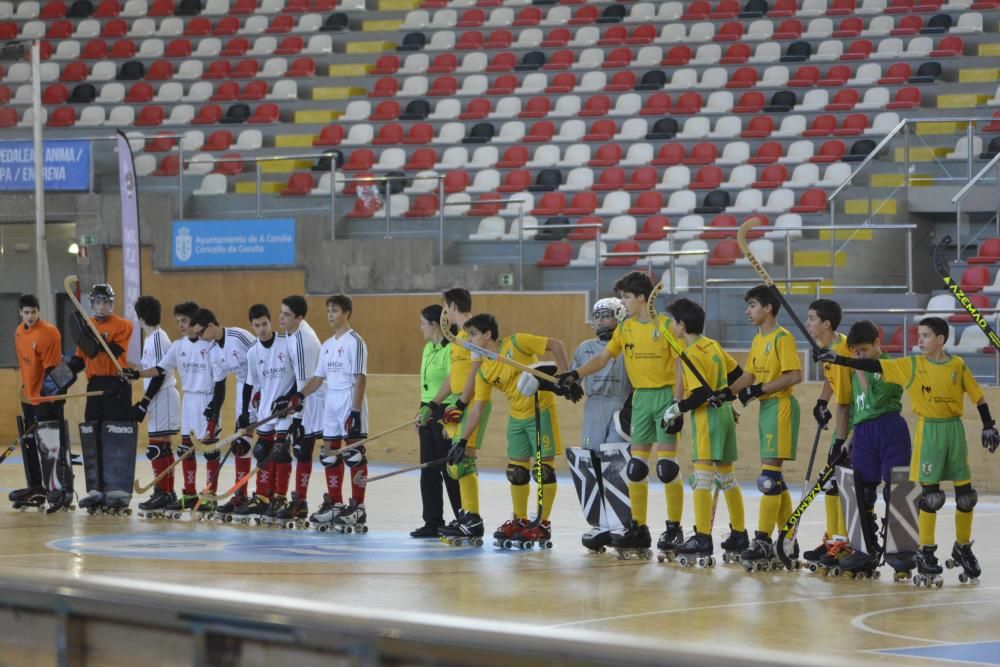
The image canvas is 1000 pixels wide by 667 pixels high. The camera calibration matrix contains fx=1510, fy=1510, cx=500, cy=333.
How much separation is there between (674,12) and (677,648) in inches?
913

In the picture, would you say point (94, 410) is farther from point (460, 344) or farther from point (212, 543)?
point (460, 344)

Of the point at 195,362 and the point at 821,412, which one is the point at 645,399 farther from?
the point at 195,362

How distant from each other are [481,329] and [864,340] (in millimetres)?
2826

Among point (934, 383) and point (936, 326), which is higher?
point (936, 326)

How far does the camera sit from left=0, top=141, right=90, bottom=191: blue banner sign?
843 inches

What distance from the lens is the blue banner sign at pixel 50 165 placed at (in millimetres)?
21406

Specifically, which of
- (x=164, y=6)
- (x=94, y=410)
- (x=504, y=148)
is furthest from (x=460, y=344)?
(x=164, y=6)

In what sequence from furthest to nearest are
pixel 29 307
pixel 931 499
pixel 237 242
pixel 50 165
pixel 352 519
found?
pixel 50 165, pixel 237 242, pixel 29 307, pixel 352 519, pixel 931 499

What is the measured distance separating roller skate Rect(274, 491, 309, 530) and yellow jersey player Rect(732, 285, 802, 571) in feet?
13.6

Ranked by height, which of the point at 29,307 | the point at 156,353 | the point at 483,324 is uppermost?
the point at 29,307

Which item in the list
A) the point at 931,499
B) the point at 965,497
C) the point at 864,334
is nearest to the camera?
the point at 931,499

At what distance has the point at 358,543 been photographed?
11.4m

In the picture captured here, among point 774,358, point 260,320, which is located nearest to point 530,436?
point 774,358

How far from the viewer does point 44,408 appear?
1382 centimetres
